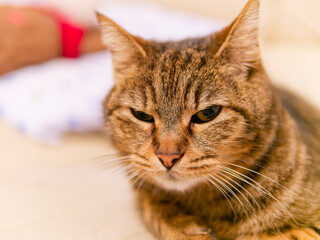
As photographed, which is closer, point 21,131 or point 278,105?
point 278,105

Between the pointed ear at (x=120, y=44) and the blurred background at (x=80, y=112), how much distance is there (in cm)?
32

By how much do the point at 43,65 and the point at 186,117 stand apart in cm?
139

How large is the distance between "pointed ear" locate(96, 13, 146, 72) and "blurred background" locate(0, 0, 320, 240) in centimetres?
32

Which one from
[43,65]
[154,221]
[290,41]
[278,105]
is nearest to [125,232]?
[154,221]

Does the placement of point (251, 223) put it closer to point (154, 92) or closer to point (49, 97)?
point (154, 92)

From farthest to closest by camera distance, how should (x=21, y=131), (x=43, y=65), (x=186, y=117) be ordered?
1. (x=43, y=65)
2. (x=21, y=131)
3. (x=186, y=117)

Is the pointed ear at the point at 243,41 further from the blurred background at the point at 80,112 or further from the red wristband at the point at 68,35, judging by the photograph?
the red wristband at the point at 68,35

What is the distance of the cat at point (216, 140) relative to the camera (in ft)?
2.85

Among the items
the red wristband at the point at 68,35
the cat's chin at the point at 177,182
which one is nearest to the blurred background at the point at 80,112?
the red wristband at the point at 68,35

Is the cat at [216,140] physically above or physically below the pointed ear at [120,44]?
below

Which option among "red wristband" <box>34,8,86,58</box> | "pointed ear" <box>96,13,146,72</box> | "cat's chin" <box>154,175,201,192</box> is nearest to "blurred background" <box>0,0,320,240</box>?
"red wristband" <box>34,8,86,58</box>

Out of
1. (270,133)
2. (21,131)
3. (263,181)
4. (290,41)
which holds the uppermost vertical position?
(290,41)

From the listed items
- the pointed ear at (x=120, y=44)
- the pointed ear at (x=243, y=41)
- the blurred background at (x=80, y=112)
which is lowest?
the blurred background at (x=80, y=112)

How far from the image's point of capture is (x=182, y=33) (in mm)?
2059
